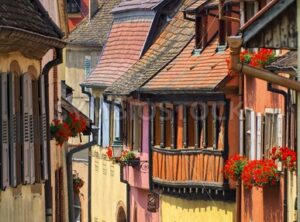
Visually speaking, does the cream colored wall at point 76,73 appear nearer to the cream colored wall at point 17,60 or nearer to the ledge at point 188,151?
the ledge at point 188,151

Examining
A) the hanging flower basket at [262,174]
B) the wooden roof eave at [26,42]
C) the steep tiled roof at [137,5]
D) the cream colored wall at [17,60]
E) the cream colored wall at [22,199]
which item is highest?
the steep tiled roof at [137,5]

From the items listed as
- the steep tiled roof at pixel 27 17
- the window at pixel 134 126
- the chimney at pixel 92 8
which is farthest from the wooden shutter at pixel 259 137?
the chimney at pixel 92 8

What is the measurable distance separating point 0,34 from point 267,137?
736 inches

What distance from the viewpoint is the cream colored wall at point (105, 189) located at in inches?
2448

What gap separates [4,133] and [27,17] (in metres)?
1.97

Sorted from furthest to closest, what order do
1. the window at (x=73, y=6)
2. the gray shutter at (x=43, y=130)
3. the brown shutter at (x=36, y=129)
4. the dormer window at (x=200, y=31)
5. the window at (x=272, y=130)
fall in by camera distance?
the window at (x=73, y=6), the dormer window at (x=200, y=31), the window at (x=272, y=130), the gray shutter at (x=43, y=130), the brown shutter at (x=36, y=129)

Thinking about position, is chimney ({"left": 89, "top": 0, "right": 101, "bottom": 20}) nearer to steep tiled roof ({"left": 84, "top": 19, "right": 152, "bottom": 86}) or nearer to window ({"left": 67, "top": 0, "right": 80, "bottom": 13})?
steep tiled roof ({"left": 84, "top": 19, "right": 152, "bottom": 86})

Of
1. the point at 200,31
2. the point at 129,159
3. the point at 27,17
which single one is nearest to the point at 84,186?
the point at 129,159

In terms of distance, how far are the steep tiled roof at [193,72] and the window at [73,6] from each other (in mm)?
23564

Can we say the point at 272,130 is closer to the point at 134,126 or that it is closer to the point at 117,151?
the point at 117,151

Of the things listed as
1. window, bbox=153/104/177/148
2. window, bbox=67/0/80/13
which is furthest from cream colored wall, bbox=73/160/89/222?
window, bbox=153/104/177/148

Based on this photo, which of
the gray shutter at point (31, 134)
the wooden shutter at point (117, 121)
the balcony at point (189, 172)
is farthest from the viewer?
the wooden shutter at point (117, 121)

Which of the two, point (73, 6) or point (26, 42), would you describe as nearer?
point (26, 42)

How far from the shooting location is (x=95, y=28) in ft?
229
